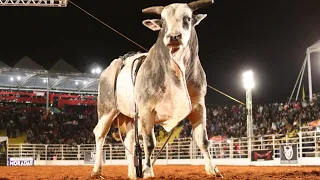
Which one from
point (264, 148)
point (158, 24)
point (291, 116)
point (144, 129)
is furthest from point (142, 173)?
point (291, 116)

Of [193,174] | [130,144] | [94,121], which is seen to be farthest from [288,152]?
[94,121]

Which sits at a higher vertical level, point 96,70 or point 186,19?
point 96,70

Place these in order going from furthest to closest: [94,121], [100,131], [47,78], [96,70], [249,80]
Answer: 1. [96,70]
2. [47,78]
3. [94,121]
4. [249,80]
5. [100,131]

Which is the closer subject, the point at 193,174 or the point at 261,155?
the point at 193,174

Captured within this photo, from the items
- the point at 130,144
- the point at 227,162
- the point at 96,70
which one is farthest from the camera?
the point at 96,70

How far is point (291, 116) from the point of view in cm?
2317

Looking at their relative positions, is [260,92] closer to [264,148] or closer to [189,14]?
[264,148]

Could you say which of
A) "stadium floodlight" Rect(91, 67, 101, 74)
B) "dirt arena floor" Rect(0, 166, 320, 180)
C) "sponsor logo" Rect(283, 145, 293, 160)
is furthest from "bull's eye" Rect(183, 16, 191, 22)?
"stadium floodlight" Rect(91, 67, 101, 74)

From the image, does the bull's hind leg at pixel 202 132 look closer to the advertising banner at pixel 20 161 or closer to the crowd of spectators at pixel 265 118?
the crowd of spectators at pixel 265 118

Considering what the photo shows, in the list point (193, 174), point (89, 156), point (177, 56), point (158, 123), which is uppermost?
point (177, 56)

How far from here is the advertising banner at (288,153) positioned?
16.4 m

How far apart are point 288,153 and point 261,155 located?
6.90 ft

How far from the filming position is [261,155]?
61.5 ft

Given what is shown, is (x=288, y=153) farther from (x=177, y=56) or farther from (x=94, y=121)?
(x=94, y=121)
